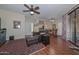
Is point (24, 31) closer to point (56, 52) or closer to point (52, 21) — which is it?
point (52, 21)

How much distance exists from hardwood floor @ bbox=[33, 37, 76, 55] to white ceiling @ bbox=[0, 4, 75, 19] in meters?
0.58

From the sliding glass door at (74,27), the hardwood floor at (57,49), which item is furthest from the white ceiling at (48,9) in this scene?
the hardwood floor at (57,49)

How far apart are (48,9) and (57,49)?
2.87 ft

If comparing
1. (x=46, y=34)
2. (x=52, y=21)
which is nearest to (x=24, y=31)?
(x=46, y=34)

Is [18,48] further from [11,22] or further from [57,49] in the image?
[57,49]

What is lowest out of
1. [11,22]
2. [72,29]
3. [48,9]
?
[72,29]

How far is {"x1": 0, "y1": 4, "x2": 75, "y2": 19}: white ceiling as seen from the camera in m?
2.32

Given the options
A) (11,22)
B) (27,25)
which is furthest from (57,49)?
(11,22)

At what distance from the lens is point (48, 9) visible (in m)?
2.37

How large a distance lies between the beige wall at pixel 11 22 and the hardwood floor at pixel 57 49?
1.87ft

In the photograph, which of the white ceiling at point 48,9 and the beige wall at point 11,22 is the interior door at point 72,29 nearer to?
the white ceiling at point 48,9

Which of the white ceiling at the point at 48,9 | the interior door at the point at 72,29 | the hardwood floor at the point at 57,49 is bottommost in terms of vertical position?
the hardwood floor at the point at 57,49

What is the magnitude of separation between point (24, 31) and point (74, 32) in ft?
3.54

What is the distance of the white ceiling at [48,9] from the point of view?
2317mm
